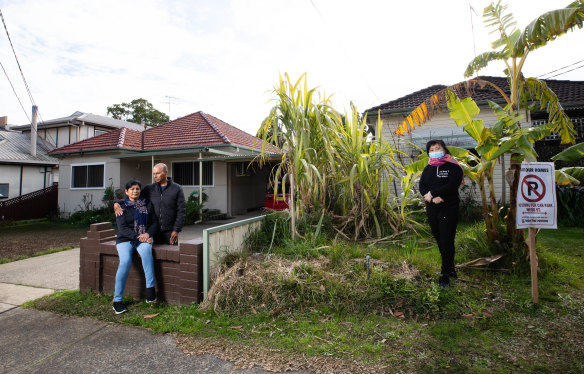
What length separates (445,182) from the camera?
3.62 m

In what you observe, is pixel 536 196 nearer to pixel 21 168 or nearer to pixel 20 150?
pixel 21 168

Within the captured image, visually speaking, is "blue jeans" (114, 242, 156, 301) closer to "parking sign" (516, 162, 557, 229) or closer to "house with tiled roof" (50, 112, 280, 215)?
"parking sign" (516, 162, 557, 229)

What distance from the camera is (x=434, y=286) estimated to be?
10.8ft

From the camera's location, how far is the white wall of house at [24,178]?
18391mm

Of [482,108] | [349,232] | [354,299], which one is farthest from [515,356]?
[482,108]

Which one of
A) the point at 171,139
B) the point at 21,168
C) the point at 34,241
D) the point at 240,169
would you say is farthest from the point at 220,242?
the point at 21,168

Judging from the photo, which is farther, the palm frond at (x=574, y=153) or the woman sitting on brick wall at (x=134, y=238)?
the palm frond at (x=574, y=153)

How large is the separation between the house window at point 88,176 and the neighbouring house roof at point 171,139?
0.81 m

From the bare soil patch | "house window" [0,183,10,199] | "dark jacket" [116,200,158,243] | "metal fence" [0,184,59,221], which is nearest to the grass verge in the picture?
the bare soil patch

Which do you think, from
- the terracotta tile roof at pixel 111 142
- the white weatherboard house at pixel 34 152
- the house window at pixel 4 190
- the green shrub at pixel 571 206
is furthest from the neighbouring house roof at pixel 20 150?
the green shrub at pixel 571 206

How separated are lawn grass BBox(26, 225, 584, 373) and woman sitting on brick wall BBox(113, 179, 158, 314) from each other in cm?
24

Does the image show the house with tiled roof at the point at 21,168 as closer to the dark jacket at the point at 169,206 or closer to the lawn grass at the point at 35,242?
the lawn grass at the point at 35,242

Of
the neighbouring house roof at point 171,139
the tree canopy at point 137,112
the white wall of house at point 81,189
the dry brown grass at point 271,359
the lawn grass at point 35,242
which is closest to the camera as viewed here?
the dry brown grass at point 271,359

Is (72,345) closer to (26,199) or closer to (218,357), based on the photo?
(218,357)
